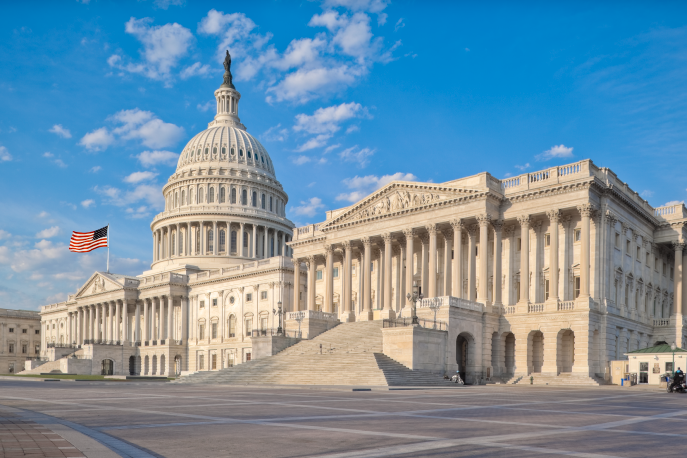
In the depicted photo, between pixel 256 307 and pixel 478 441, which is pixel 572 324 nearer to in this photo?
pixel 478 441

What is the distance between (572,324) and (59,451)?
171ft

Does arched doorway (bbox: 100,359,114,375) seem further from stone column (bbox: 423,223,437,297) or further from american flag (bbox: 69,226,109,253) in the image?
stone column (bbox: 423,223,437,297)

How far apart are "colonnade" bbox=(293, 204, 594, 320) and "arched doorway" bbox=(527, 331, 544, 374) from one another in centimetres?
328

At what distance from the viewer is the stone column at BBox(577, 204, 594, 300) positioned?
58312 mm

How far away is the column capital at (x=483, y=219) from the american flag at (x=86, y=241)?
7410 cm

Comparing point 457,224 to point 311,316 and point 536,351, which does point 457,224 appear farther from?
point 311,316

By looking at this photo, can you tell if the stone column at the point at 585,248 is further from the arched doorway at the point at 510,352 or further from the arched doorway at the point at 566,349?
the arched doorway at the point at 510,352

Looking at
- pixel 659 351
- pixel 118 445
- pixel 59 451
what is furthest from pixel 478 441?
pixel 659 351

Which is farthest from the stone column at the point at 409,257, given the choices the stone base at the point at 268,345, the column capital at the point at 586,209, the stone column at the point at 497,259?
the column capital at the point at 586,209

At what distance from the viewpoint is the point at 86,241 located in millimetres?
114125

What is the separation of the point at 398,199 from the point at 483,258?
40.1 ft

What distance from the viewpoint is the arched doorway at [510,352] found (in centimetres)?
6450

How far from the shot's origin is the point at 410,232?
6988 cm

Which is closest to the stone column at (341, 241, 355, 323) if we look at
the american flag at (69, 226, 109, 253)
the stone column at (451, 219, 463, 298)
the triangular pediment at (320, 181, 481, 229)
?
the triangular pediment at (320, 181, 481, 229)
